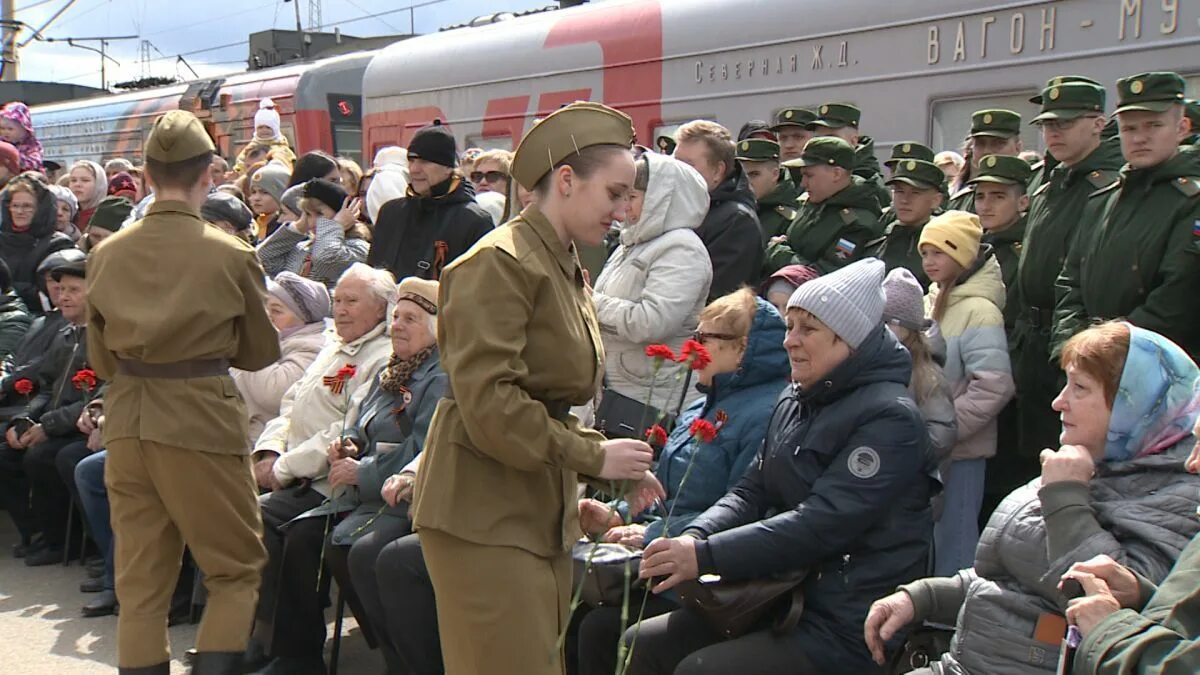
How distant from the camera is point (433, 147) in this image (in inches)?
268

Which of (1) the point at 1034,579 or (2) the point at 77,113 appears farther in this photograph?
(2) the point at 77,113

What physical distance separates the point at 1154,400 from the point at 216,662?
3235 millimetres

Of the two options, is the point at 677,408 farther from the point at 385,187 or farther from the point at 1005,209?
the point at 385,187

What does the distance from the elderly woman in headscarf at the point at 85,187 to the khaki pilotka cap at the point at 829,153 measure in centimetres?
761

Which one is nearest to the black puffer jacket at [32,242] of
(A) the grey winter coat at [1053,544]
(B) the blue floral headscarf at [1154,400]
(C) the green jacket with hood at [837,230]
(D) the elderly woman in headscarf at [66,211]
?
(D) the elderly woman in headscarf at [66,211]

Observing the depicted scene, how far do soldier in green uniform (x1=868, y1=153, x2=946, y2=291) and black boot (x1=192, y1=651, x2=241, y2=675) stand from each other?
323 cm

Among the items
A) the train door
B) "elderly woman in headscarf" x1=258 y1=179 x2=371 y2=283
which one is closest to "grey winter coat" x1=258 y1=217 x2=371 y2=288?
"elderly woman in headscarf" x1=258 y1=179 x2=371 y2=283

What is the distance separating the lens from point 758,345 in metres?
4.58

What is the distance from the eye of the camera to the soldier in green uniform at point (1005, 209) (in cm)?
561

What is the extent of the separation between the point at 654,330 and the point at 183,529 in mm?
2017

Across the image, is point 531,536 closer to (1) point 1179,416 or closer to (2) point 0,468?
(1) point 1179,416

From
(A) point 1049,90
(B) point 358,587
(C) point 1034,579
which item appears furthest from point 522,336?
(A) point 1049,90

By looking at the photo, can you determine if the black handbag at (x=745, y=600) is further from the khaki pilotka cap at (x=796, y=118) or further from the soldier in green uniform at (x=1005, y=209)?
the khaki pilotka cap at (x=796, y=118)

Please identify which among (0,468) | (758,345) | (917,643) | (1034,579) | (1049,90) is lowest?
(0,468)
